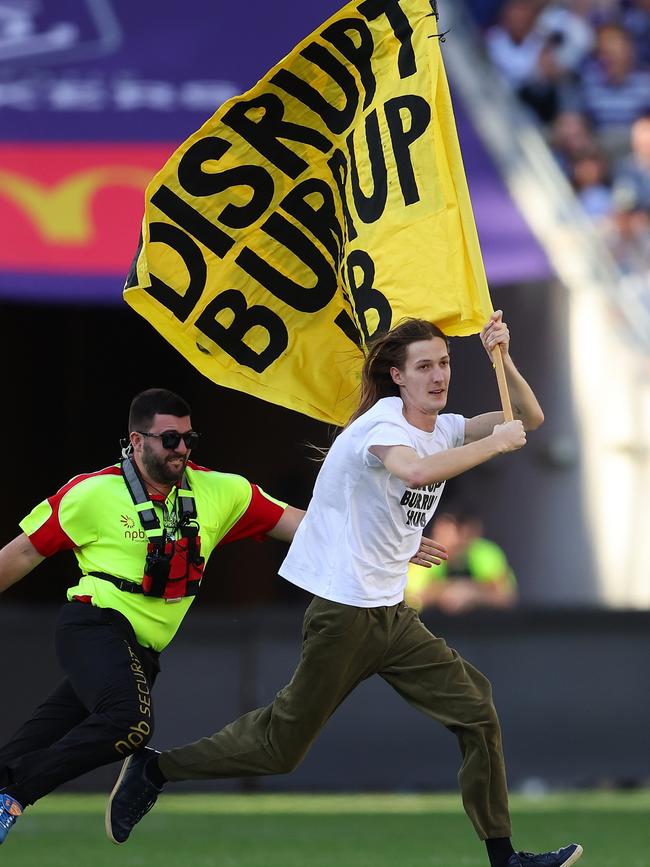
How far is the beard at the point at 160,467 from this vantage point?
7250mm

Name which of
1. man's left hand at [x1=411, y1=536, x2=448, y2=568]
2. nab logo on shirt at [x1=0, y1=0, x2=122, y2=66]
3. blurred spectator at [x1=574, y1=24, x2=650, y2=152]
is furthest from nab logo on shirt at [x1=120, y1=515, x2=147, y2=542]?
blurred spectator at [x1=574, y1=24, x2=650, y2=152]

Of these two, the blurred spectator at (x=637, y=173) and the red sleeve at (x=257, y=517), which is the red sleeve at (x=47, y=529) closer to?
the red sleeve at (x=257, y=517)

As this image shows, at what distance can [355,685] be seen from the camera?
6812 mm

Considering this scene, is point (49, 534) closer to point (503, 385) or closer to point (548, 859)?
point (503, 385)

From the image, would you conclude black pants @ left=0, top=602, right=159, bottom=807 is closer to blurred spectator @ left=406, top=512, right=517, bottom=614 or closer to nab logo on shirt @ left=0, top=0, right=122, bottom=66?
blurred spectator @ left=406, top=512, right=517, bottom=614

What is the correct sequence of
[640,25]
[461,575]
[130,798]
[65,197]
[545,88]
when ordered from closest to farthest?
1. [130,798]
2. [461,575]
3. [65,197]
4. [545,88]
5. [640,25]

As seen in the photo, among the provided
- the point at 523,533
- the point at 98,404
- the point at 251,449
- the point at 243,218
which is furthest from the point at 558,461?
the point at 243,218

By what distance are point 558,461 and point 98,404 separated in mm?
5147

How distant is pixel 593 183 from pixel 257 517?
917cm

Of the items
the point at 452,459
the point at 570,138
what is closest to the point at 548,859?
the point at 452,459

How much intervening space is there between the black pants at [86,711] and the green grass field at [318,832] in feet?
5.15

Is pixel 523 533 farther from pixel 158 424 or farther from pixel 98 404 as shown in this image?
pixel 158 424

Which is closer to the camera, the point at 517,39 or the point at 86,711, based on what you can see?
the point at 86,711

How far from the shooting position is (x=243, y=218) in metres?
7.89
